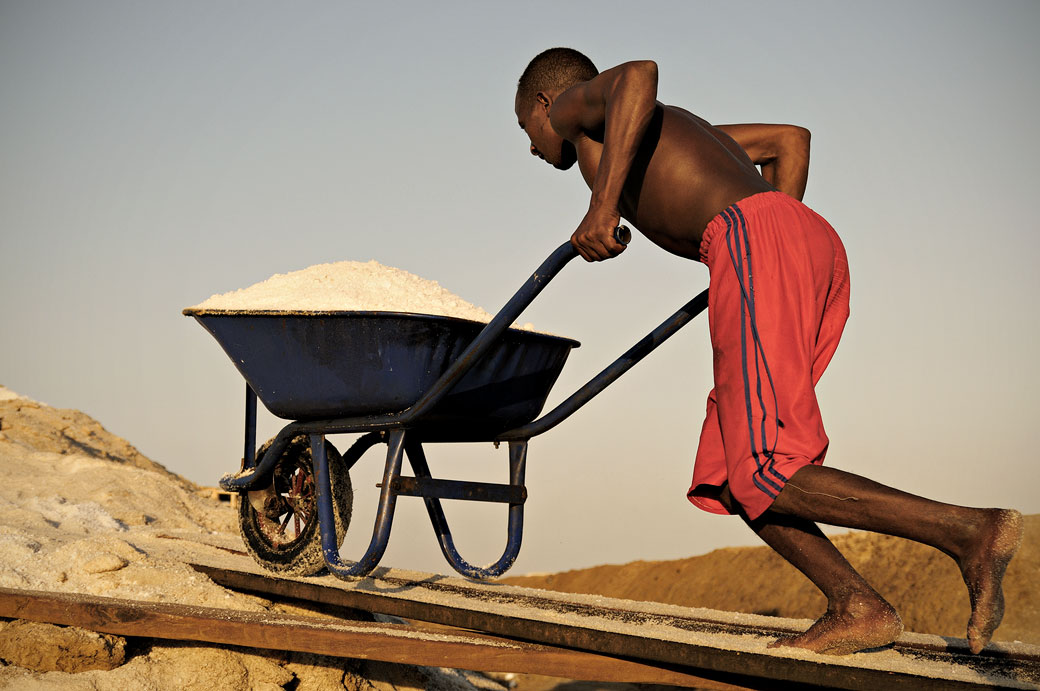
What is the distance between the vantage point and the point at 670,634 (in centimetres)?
241

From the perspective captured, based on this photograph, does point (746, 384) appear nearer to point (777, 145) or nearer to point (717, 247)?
point (717, 247)

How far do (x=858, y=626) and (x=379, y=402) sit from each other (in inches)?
67.5

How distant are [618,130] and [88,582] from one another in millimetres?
2655

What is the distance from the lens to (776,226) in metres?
2.08

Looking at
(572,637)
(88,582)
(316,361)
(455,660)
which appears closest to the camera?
(572,637)

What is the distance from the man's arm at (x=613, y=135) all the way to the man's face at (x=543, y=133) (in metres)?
0.39

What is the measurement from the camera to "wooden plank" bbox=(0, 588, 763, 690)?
2.42 metres

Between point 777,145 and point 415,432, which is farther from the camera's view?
point 415,432

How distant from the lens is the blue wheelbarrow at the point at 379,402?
3049 mm

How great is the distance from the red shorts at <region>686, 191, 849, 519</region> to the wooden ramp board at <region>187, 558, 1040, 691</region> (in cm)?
36

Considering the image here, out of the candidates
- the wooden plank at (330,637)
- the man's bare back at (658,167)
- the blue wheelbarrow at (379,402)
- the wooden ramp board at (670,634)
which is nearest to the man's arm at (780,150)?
the man's bare back at (658,167)

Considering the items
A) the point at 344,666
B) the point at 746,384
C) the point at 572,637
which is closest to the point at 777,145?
the point at 746,384

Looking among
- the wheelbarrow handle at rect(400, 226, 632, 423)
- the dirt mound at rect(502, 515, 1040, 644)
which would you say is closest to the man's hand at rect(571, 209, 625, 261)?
the wheelbarrow handle at rect(400, 226, 632, 423)

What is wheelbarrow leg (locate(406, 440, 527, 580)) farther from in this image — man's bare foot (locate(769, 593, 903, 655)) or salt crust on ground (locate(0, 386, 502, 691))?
man's bare foot (locate(769, 593, 903, 655))
